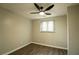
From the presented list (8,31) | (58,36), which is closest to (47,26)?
(58,36)

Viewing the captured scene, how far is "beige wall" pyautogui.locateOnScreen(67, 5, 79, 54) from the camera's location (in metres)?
2.71

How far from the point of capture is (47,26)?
5336mm

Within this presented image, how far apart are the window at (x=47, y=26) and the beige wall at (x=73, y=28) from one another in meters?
2.23

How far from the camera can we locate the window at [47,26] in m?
5.08

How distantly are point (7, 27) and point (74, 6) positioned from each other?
272 centimetres

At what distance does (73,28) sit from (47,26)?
2649 millimetres

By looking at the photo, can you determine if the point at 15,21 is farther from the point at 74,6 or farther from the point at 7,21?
the point at 74,6

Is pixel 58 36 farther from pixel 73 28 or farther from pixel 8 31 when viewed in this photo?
pixel 8 31

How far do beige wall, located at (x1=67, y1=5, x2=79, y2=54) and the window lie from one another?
2231 mm

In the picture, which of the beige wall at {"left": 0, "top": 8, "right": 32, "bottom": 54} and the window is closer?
the beige wall at {"left": 0, "top": 8, "right": 32, "bottom": 54}

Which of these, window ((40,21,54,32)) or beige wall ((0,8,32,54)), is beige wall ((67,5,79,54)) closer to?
window ((40,21,54,32))

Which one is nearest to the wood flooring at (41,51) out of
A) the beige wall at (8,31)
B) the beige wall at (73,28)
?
the beige wall at (8,31)

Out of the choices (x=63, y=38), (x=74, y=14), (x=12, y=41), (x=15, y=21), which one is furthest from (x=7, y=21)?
(x=63, y=38)

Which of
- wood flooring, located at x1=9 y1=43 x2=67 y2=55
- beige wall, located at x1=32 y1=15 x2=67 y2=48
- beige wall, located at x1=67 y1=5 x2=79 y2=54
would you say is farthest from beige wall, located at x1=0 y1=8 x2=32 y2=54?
beige wall, located at x1=67 y1=5 x2=79 y2=54
